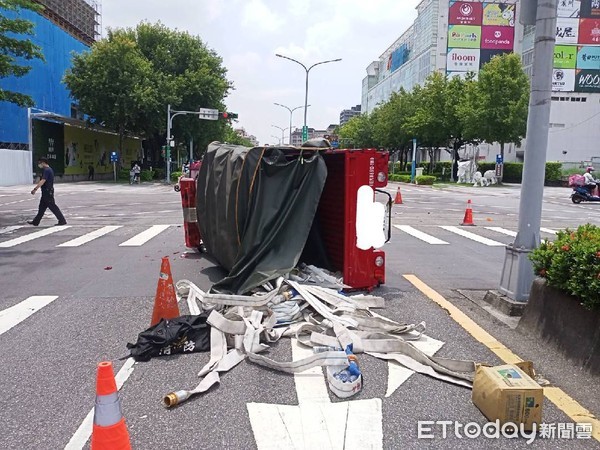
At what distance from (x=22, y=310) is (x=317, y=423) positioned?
180 inches

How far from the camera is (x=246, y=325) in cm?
538

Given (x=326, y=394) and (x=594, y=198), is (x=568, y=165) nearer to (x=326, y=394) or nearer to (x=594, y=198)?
(x=594, y=198)

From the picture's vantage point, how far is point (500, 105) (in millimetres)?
45812

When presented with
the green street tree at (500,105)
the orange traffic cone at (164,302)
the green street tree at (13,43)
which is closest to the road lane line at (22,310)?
the orange traffic cone at (164,302)

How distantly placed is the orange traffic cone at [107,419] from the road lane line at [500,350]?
3038mm

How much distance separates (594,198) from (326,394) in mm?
26962

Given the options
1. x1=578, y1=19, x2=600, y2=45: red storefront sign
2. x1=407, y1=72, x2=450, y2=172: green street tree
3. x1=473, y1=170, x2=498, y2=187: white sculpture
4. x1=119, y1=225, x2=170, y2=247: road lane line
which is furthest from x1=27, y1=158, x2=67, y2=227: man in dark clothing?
x1=578, y1=19, x2=600, y2=45: red storefront sign

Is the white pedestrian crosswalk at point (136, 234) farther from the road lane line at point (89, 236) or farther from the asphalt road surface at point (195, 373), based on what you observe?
the asphalt road surface at point (195, 373)

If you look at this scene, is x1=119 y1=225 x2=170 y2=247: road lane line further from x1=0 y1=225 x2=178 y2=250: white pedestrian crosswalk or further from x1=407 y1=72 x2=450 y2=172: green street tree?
x1=407 y1=72 x2=450 y2=172: green street tree

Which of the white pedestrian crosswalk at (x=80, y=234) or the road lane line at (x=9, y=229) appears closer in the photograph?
the white pedestrian crosswalk at (x=80, y=234)

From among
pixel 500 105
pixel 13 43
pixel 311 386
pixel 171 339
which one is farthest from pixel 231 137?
pixel 311 386

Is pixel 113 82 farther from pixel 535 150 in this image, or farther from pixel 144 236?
pixel 535 150

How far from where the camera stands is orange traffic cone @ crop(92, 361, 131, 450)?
9.95ft

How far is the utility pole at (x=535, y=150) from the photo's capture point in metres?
6.18
